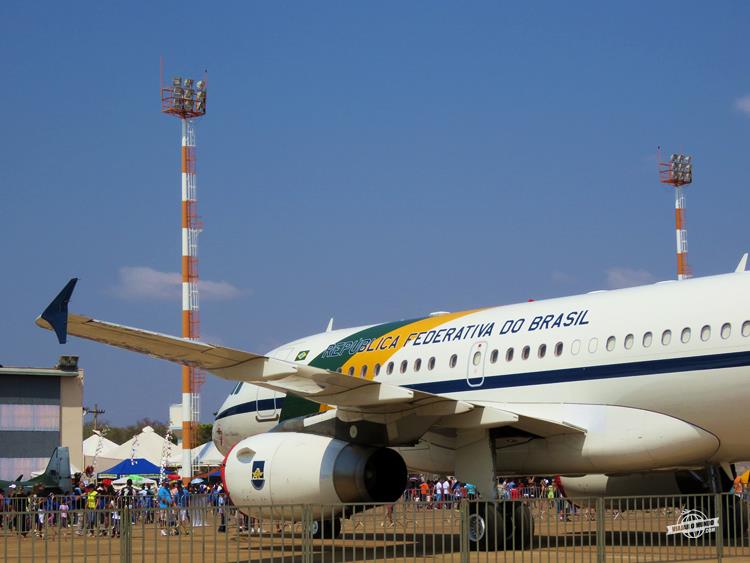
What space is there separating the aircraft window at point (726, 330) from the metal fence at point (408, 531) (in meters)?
2.08

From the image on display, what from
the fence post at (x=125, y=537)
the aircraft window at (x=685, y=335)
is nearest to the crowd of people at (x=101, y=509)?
the fence post at (x=125, y=537)

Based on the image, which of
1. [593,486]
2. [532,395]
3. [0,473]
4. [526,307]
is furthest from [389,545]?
[0,473]

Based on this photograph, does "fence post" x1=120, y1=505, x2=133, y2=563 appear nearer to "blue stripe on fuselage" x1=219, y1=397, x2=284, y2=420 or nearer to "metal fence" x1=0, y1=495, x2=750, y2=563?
"metal fence" x1=0, y1=495, x2=750, y2=563

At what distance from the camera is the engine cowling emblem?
17.6m

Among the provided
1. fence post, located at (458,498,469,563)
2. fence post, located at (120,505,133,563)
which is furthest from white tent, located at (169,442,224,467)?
fence post, located at (120,505,133,563)

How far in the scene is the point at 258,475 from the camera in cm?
1762

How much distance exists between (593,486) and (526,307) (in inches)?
144

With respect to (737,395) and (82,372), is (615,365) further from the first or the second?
(82,372)

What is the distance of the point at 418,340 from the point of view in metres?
20.0

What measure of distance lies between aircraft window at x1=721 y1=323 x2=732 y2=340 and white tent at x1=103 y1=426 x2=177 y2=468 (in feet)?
152

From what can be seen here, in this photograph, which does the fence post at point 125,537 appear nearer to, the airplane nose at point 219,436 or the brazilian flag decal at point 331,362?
the brazilian flag decal at point 331,362

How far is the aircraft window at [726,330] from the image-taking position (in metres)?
15.4

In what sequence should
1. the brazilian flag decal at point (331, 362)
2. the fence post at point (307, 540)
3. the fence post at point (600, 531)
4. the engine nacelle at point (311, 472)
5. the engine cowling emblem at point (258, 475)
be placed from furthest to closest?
the brazilian flag decal at point (331, 362), the engine cowling emblem at point (258, 475), the engine nacelle at point (311, 472), the fence post at point (600, 531), the fence post at point (307, 540)

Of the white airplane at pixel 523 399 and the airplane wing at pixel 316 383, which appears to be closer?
the airplane wing at pixel 316 383
